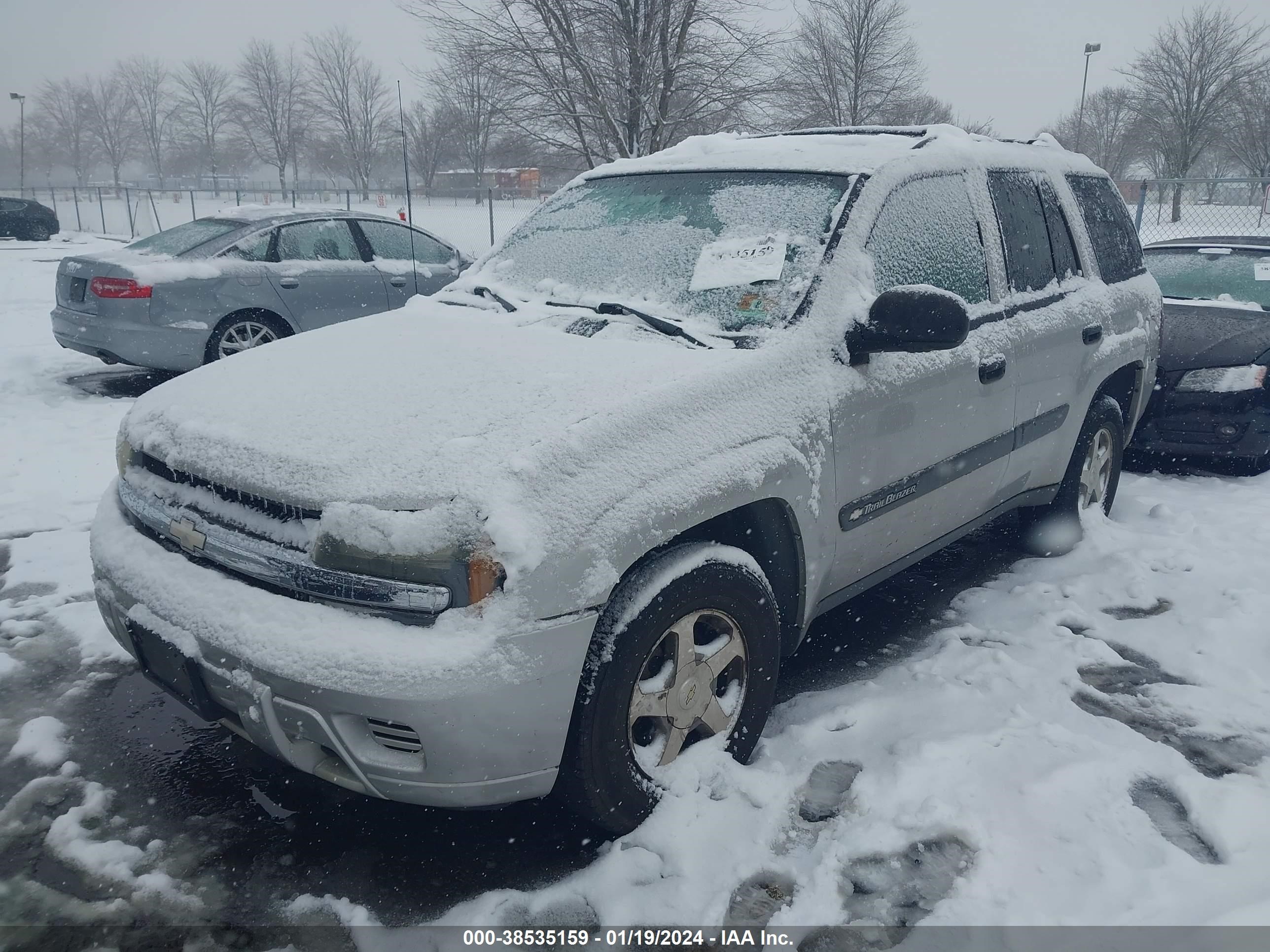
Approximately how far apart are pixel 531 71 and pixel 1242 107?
3215 centimetres

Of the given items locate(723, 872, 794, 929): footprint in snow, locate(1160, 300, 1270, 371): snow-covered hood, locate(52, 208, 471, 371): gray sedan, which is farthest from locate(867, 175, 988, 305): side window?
locate(52, 208, 471, 371): gray sedan

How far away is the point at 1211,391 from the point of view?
5.71m

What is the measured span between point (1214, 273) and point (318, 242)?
7.32 m

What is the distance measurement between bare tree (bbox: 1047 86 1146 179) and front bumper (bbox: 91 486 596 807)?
34754 millimetres

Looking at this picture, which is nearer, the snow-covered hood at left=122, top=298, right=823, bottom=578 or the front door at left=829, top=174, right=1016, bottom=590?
the snow-covered hood at left=122, top=298, right=823, bottom=578

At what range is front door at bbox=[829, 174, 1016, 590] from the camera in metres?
2.90

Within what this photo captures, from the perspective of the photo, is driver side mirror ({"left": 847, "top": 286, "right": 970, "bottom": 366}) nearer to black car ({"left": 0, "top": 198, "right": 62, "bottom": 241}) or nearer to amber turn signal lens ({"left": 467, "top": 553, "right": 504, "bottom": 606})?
amber turn signal lens ({"left": 467, "top": 553, "right": 504, "bottom": 606})

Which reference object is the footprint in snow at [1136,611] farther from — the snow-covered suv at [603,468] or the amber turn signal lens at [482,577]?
the amber turn signal lens at [482,577]


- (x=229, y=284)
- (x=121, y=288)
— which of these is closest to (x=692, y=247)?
(x=229, y=284)

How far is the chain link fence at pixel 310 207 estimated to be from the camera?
17859 mm

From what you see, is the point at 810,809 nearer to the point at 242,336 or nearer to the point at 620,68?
the point at 242,336

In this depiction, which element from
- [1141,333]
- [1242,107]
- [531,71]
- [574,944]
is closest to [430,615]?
[574,944]

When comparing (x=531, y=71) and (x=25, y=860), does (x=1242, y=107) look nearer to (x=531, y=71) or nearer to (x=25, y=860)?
(x=531, y=71)

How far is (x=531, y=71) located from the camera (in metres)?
13.1
